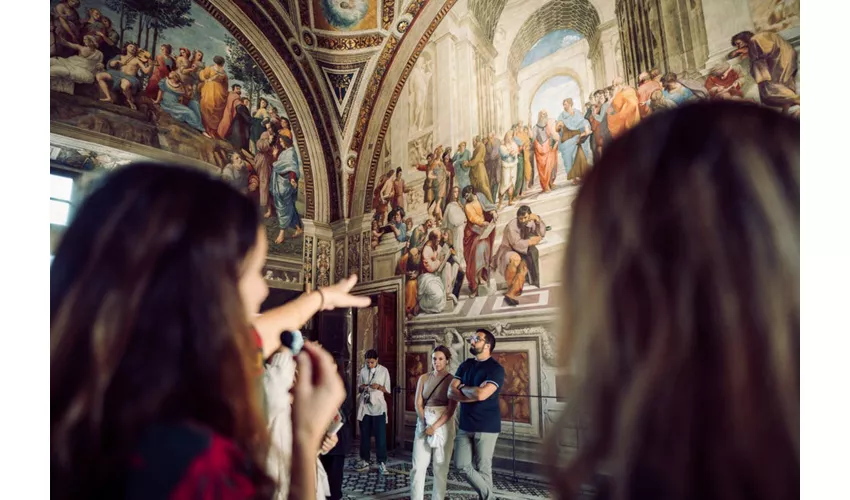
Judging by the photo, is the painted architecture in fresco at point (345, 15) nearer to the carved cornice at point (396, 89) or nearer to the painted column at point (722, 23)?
the carved cornice at point (396, 89)

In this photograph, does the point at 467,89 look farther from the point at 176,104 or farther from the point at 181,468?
the point at 181,468

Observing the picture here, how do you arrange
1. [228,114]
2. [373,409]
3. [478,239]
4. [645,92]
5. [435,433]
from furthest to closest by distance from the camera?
[228,114]
[478,239]
[373,409]
[645,92]
[435,433]

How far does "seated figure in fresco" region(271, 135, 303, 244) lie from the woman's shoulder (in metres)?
9.88

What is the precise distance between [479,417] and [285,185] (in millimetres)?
7337

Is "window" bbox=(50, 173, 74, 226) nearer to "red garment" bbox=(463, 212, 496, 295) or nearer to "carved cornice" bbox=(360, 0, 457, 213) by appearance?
"carved cornice" bbox=(360, 0, 457, 213)

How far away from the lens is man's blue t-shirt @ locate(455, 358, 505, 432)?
15.9 ft

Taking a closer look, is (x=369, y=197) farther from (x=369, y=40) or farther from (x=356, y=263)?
(x=369, y=40)

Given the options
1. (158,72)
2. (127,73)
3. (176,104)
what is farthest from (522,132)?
(127,73)

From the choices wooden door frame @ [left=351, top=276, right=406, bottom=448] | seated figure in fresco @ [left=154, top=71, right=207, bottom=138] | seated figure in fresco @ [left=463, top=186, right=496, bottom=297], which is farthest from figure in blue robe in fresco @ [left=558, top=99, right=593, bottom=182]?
seated figure in fresco @ [left=154, top=71, right=207, bottom=138]

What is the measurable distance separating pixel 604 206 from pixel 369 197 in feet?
33.3

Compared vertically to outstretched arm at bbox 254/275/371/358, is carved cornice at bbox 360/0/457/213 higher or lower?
higher

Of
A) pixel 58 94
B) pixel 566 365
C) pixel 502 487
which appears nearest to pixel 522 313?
pixel 502 487

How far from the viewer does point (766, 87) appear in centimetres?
620

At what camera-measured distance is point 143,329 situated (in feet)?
3.06
